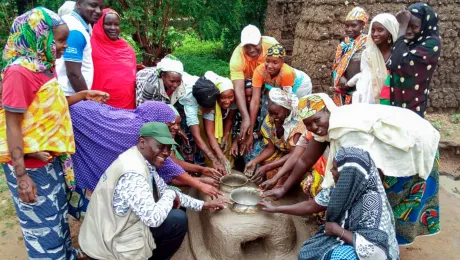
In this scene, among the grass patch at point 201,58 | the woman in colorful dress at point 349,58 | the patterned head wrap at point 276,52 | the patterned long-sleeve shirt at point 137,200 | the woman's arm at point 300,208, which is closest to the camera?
the patterned long-sleeve shirt at point 137,200

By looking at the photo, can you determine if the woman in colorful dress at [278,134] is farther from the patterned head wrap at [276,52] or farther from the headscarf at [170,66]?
the headscarf at [170,66]

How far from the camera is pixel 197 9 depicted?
6.69m

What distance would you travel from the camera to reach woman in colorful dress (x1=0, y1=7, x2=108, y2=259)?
2.23 m

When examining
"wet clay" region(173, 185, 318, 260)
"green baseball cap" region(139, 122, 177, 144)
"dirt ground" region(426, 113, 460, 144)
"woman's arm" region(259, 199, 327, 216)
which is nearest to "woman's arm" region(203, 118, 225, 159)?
"wet clay" region(173, 185, 318, 260)

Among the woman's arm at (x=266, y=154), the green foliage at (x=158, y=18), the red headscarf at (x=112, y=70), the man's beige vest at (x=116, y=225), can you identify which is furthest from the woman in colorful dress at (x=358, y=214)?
the green foliage at (x=158, y=18)

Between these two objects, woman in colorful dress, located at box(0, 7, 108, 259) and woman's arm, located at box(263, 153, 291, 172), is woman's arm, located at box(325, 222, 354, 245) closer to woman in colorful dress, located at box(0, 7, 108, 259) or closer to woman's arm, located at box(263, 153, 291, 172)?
woman's arm, located at box(263, 153, 291, 172)

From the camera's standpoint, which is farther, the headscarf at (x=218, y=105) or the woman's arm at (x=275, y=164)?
the headscarf at (x=218, y=105)

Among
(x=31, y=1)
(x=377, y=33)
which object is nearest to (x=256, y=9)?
(x=31, y=1)

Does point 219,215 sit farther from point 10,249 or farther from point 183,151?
point 10,249

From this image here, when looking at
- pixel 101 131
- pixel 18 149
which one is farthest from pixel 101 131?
pixel 18 149

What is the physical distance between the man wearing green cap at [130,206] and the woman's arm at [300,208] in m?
0.75

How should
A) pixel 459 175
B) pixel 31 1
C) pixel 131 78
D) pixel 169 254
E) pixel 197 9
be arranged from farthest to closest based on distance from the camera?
pixel 31 1 < pixel 197 9 < pixel 459 175 < pixel 131 78 < pixel 169 254

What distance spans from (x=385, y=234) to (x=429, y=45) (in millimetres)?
1945

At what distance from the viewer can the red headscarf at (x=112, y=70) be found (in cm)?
342
